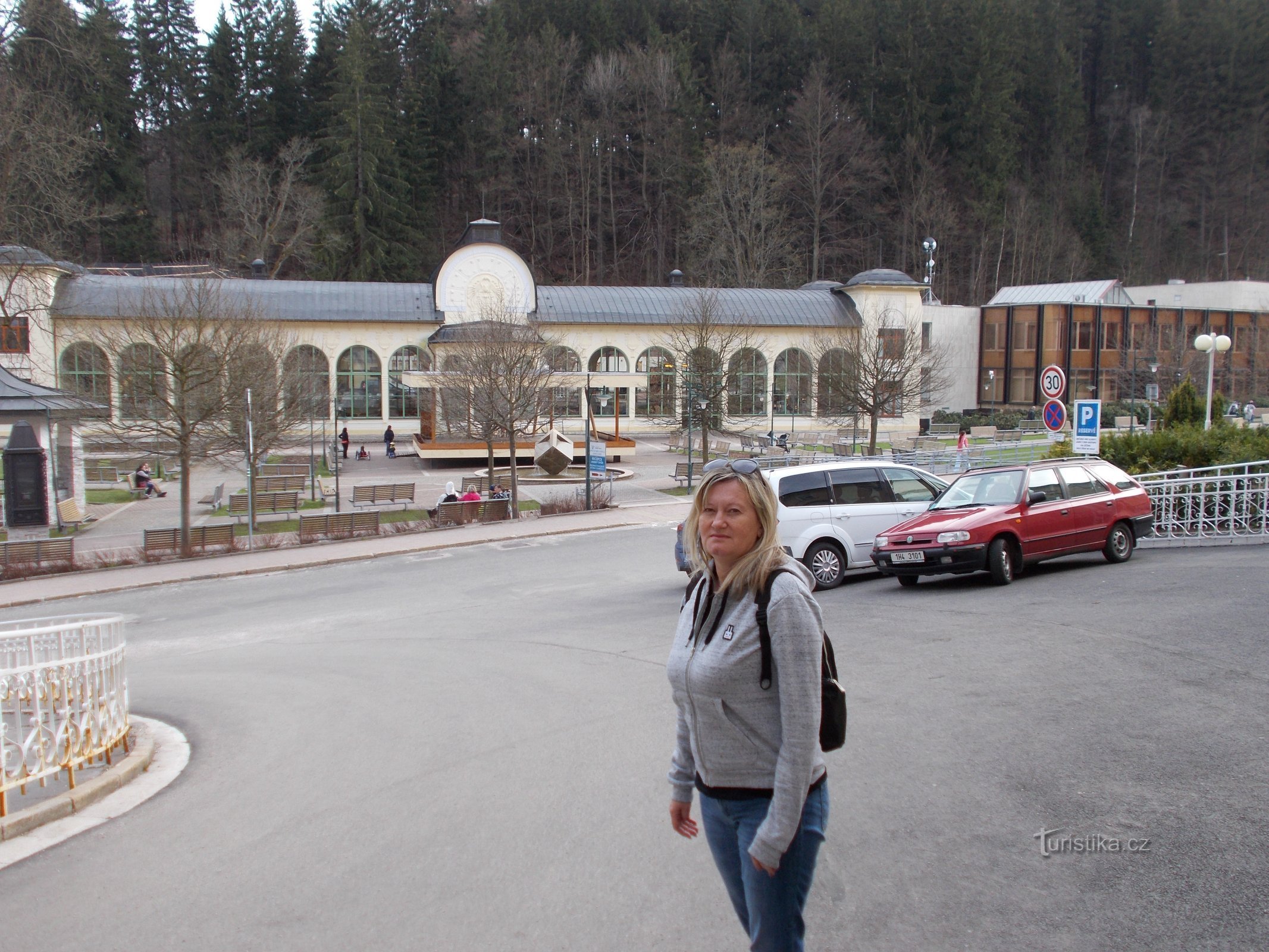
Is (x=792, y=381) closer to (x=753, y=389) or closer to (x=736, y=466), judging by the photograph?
(x=753, y=389)

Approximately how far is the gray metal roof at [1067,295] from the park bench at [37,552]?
55.2m

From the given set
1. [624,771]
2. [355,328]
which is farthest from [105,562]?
[355,328]

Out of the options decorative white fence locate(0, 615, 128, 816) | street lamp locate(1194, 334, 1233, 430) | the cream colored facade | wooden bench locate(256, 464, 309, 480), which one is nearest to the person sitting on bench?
wooden bench locate(256, 464, 309, 480)

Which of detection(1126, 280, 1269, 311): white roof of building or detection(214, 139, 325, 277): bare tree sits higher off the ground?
detection(214, 139, 325, 277): bare tree

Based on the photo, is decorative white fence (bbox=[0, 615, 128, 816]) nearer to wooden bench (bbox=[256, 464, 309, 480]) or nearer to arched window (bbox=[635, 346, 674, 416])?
wooden bench (bbox=[256, 464, 309, 480])

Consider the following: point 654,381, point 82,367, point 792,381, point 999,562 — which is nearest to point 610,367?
point 654,381

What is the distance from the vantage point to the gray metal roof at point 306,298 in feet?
152

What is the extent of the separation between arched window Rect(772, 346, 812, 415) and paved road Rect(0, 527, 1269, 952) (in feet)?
149

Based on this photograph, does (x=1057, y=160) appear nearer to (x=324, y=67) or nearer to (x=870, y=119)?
(x=870, y=119)

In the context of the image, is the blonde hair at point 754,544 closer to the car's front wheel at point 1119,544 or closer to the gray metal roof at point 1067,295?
the car's front wheel at point 1119,544

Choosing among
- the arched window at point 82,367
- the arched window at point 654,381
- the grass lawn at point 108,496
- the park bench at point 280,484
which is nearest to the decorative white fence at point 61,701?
the park bench at point 280,484

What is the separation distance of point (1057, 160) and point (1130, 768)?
90.7 metres

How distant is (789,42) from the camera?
79750 mm

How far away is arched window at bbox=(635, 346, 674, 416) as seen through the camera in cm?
5578
